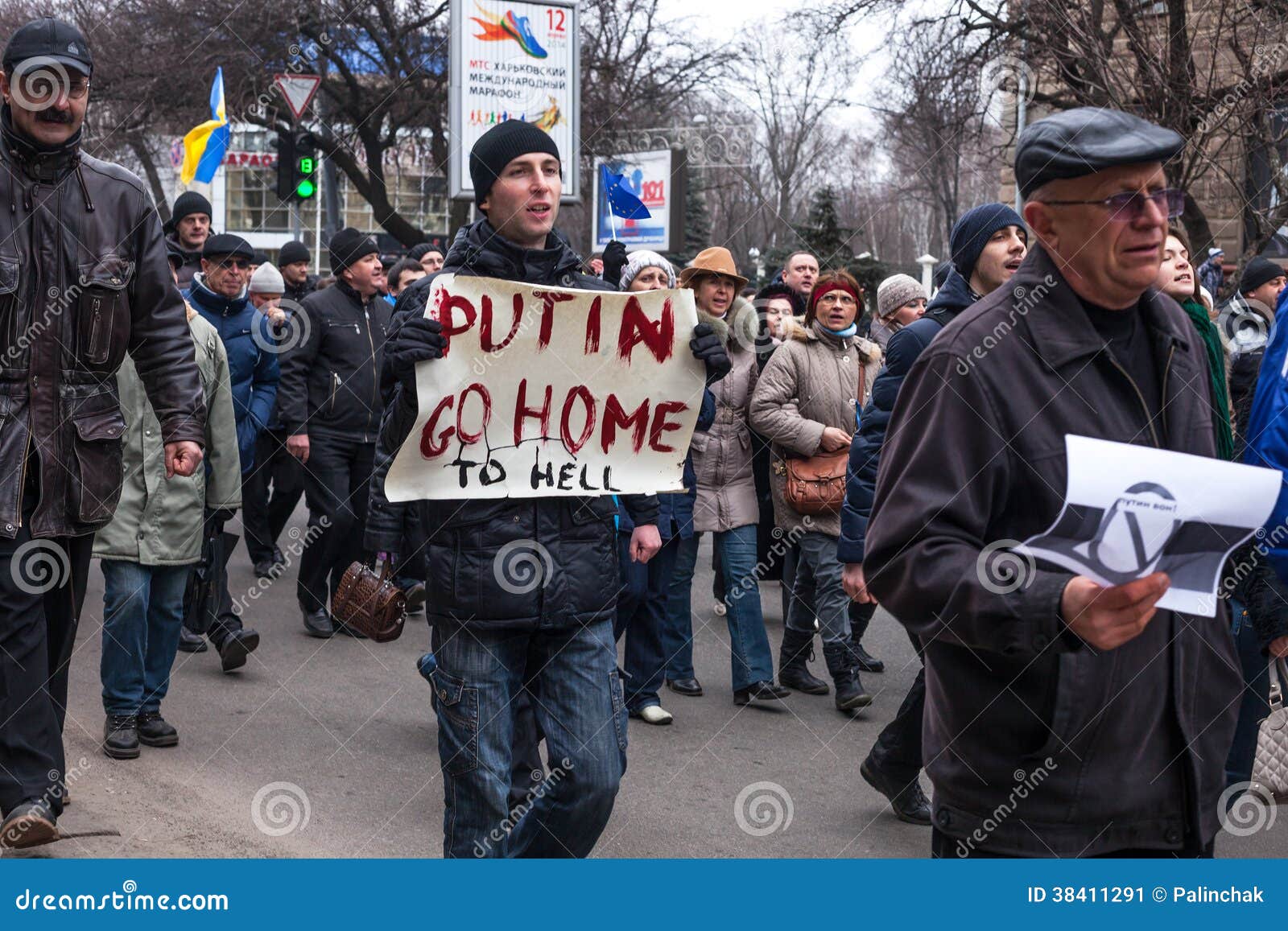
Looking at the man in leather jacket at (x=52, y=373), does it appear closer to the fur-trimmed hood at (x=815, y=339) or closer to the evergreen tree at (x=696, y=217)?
→ the fur-trimmed hood at (x=815, y=339)

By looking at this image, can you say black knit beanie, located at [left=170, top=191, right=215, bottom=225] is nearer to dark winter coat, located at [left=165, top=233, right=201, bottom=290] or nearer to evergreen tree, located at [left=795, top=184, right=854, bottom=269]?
dark winter coat, located at [left=165, top=233, right=201, bottom=290]

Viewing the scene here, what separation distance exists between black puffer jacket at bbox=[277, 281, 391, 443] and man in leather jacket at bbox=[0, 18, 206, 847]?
4.40 metres

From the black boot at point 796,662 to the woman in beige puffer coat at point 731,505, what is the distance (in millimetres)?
135

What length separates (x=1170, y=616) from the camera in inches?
101

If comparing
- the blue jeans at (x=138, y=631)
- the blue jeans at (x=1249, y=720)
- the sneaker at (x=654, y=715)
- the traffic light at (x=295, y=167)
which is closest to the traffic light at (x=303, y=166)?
the traffic light at (x=295, y=167)

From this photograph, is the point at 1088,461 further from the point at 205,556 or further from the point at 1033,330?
the point at 205,556

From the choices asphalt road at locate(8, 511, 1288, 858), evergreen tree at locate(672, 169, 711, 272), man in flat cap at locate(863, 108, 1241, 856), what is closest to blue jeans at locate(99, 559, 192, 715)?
asphalt road at locate(8, 511, 1288, 858)

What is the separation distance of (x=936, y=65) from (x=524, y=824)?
53.1ft

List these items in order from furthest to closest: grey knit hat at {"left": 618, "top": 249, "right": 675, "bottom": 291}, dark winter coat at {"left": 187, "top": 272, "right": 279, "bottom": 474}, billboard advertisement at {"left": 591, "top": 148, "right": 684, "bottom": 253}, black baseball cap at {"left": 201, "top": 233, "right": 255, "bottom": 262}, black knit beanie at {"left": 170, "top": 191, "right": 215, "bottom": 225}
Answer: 1. billboard advertisement at {"left": 591, "top": 148, "right": 684, "bottom": 253}
2. black knit beanie at {"left": 170, "top": 191, "right": 215, "bottom": 225}
3. dark winter coat at {"left": 187, "top": 272, "right": 279, "bottom": 474}
4. black baseball cap at {"left": 201, "top": 233, "right": 255, "bottom": 262}
5. grey knit hat at {"left": 618, "top": 249, "right": 675, "bottom": 291}

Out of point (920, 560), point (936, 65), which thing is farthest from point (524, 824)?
point (936, 65)

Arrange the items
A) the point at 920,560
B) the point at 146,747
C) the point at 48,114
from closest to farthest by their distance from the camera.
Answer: the point at 920,560 < the point at 48,114 < the point at 146,747

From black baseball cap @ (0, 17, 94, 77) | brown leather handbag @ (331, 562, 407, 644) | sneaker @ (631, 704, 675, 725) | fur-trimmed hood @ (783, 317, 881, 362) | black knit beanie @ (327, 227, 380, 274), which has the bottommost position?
sneaker @ (631, 704, 675, 725)

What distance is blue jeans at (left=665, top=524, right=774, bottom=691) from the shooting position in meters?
7.47

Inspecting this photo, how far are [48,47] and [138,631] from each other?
2728 millimetres
